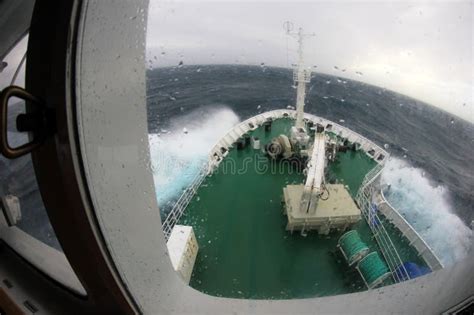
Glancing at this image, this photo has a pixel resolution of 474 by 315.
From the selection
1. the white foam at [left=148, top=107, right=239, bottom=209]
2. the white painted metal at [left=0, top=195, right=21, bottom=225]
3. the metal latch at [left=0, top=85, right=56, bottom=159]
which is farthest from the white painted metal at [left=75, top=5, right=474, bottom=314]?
the white foam at [left=148, top=107, right=239, bottom=209]

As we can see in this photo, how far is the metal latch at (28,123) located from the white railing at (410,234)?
3.28 meters

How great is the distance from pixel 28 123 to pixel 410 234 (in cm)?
358

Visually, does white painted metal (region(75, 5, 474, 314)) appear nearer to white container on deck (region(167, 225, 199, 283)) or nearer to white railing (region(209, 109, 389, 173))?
white container on deck (region(167, 225, 199, 283))

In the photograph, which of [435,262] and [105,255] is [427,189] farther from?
[105,255]

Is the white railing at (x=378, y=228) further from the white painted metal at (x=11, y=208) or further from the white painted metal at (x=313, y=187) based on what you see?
the white painted metal at (x=11, y=208)

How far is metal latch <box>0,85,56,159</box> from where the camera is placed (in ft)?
1.03

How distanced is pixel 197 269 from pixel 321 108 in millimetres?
5332

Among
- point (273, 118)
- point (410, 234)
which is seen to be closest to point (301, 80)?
point (273, 118)

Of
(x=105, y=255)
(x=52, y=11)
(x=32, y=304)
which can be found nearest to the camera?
(x=52, y=11)

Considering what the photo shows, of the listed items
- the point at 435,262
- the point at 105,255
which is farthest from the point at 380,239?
the point at 105,255

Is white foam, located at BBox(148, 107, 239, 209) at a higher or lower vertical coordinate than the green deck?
higher

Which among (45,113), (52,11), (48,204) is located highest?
(52,11)

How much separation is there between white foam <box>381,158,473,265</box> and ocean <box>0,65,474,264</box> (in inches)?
0.5

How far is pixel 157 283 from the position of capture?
2.40 feet
